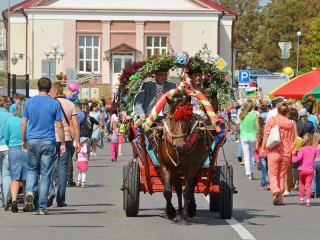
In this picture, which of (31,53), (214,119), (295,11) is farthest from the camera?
(295,11)

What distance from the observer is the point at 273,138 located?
20203 mm

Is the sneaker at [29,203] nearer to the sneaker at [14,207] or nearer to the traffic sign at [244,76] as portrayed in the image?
the sneaker at [14,207]

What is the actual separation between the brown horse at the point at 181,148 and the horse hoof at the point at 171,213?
0.44ft

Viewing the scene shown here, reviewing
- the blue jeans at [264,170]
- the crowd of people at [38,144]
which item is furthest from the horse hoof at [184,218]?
the blue jeans at [264,170]

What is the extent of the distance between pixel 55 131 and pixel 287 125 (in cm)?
470

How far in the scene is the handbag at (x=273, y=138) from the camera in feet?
66.3

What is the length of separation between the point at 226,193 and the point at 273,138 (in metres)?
4.14

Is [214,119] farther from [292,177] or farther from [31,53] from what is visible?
[31,53]

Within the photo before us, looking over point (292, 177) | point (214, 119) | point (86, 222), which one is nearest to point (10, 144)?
point (86, 222)

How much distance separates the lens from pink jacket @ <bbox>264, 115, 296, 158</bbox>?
20.4 metres

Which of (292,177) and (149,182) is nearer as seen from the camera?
(149,182)

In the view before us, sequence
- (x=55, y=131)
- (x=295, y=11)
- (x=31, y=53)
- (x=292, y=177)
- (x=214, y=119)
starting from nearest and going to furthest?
(x=214, y=119) → (x=55, y=131) → (x=292, y=177) → (x=31, y=53) → (x=295, y=11)

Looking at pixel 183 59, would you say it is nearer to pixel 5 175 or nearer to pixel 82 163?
pixel 5 175

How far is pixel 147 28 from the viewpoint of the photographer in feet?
331
